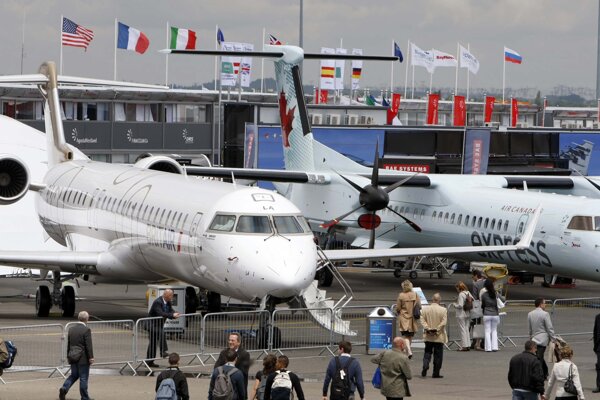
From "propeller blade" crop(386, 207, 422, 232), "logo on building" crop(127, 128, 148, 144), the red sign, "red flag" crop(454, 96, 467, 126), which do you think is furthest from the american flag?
"propeller blade" crop(386, 207, 422, 232)

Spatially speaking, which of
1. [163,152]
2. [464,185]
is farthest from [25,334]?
[163,152]

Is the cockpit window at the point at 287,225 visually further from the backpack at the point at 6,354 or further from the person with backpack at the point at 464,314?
the backpack at the point at 6,354

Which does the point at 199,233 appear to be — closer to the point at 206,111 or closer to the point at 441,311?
the point at 441,311

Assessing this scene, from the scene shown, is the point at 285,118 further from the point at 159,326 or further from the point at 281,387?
the point at 281,387

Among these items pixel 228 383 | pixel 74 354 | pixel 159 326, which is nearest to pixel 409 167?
pixel 159 326

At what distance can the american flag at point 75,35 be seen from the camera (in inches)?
2594

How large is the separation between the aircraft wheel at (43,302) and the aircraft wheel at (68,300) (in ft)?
1.11

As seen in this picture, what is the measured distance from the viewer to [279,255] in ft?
78.0

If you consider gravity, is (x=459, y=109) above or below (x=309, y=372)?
above

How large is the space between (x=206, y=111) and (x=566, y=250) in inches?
1979

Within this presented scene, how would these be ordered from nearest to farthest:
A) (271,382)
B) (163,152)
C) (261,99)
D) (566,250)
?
(271,382) < (566,250) < (163,152) < (261,99)

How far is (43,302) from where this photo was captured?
30.4m

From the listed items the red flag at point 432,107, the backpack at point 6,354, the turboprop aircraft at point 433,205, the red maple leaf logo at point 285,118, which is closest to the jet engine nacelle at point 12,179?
the turboprop aircraft at point 433,205

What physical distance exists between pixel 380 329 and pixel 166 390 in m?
9.09
